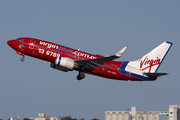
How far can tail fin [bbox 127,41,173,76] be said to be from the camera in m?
56.5

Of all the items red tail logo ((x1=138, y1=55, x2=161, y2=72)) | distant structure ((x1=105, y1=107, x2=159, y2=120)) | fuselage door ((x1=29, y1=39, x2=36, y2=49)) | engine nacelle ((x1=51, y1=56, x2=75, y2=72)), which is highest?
fuselage door ((x1=29, y1=39, x2=36, y2=49))

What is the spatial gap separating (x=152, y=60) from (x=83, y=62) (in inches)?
557

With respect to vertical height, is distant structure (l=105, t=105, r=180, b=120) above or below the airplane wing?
below

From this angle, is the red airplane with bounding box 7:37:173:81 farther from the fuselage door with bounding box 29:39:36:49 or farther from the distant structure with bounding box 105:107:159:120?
the distant structure with bounding box 105:107:159:120

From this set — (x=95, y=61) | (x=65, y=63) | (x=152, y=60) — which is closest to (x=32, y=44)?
(x=65, y=63)

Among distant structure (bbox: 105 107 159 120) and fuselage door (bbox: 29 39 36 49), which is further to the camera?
distant structure (bbox: 105 107 159 120)

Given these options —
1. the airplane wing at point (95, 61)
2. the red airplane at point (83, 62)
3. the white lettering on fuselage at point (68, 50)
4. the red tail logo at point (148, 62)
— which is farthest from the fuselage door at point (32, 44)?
the red tail logo at point (148, 62)

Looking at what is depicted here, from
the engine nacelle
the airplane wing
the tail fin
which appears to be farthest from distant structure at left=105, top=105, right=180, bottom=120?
the engine nacelle

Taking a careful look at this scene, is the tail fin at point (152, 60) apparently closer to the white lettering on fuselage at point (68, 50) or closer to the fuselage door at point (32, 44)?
the white lettering on fuselage at point (68, 50)

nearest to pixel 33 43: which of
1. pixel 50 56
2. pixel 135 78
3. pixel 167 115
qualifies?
pixel 50 56

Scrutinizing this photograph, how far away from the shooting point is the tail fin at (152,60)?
5647cm

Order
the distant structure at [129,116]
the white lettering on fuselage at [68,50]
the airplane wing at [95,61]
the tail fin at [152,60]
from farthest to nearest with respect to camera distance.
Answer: the distant structure at [129,116] < the tail fin at [152,60] < the white lettering on fuselage at [68,50] < the airplane wing at [95,61]

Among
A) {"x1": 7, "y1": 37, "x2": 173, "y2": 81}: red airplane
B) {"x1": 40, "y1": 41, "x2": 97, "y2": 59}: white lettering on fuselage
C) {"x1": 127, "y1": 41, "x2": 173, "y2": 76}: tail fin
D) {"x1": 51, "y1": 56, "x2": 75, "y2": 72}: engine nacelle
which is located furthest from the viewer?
{"x1": 127, "y1": 41, "x2": 173, "y2": 76}: tail fin

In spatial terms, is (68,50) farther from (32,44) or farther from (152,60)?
(152,60)
